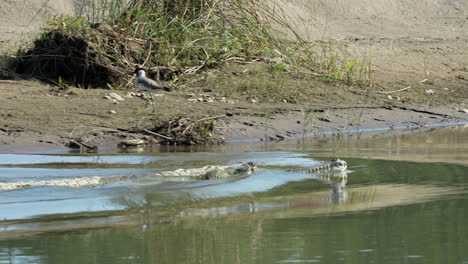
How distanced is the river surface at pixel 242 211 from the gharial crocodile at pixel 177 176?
3.2 inches

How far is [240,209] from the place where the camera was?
4.18 m

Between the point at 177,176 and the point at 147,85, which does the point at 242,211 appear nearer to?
the point at 177,176

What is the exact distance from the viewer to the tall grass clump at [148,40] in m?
9.34

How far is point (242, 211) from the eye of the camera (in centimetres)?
411

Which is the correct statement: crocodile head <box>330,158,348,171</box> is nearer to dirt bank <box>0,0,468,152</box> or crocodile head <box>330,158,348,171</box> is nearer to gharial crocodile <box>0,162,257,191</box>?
gharial crocodile <box>0,162,257,191</box>

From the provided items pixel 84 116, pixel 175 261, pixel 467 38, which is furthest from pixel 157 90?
pixel 467 38

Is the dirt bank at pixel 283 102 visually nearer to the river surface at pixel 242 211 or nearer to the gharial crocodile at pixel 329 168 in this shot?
the river surface at pixel 242 211

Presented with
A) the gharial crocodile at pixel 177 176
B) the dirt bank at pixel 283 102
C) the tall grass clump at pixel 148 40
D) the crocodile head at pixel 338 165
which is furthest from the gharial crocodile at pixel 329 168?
the tall grass clump at pixel 148 40

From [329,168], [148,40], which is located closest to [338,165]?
[329,168]

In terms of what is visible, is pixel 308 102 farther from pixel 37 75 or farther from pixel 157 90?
pixel 37 75

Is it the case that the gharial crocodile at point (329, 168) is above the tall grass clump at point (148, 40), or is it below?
below

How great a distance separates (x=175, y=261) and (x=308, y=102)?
6.80 meters

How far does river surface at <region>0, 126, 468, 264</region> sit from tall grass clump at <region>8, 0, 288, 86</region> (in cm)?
282

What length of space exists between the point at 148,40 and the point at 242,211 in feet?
19.9
